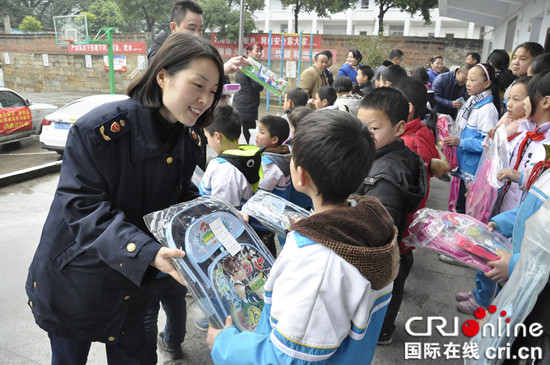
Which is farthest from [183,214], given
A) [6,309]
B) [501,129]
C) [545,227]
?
[501,129]

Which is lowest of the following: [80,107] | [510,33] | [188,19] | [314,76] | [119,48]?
[80,107]

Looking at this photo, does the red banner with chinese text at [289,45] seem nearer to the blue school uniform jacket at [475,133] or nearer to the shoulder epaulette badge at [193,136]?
the blue school uniform jacket at [475,133]

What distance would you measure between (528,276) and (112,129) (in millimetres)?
1374

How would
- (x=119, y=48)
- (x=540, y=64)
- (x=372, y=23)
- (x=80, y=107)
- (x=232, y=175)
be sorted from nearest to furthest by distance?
(x=232, y=175) < (x=540, y=64) < (x=80, y=107) < (x=119, y=48) < (x=372, y=23)

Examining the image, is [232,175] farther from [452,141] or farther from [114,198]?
[452,141]

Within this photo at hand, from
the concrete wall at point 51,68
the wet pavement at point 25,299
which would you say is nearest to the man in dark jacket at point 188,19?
the wet pavement at point 25,299

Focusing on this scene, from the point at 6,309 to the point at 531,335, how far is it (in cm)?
298

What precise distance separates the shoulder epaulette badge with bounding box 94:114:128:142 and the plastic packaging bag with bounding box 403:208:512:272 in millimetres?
1559

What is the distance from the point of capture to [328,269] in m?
0.91

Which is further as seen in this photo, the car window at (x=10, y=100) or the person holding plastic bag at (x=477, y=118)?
the car window at (x=10, y=100)

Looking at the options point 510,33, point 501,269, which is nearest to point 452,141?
point 501,269

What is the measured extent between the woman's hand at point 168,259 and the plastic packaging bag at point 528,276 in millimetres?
1036

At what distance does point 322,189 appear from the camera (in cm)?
105

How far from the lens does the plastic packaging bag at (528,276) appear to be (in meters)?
1.13
